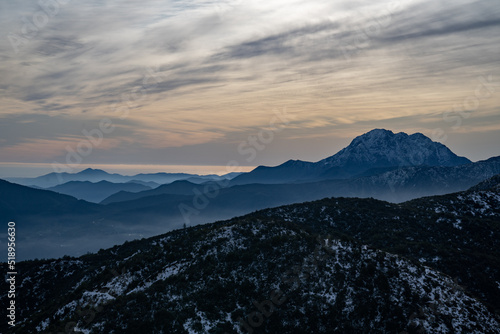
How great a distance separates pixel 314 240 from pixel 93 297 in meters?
38.9

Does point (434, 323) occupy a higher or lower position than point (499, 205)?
lower

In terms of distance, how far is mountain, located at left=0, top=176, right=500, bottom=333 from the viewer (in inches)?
1748

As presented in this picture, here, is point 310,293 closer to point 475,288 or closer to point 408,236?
point 475,288

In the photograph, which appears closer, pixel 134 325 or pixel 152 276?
pixel 134 325

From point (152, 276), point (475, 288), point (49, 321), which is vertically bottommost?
point (475, 288)

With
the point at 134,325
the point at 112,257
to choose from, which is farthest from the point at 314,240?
the point at 112,257

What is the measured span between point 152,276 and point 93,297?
951 centimetres

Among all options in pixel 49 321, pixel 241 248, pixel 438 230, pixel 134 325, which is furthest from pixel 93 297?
pixel 438 230

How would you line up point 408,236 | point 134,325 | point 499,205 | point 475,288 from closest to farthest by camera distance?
point 134,325 → point 475,288 → point 408,236 → point 499,205

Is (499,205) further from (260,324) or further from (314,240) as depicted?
(260,324)

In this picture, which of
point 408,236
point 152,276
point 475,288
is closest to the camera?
point 152,276

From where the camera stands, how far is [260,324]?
4500cm

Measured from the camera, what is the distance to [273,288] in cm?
5069

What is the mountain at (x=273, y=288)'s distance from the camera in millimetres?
44406
